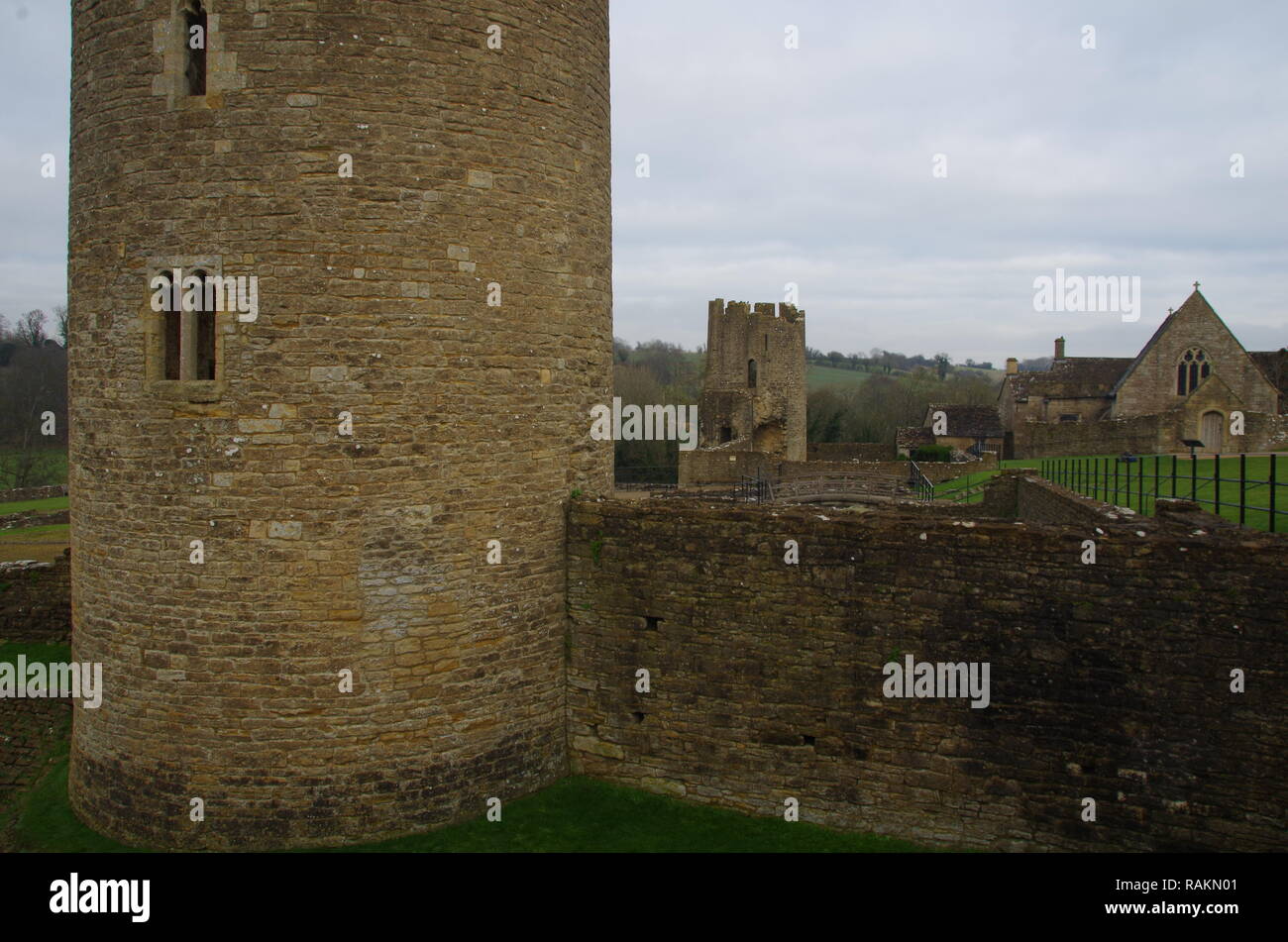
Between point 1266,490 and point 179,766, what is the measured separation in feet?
50.0

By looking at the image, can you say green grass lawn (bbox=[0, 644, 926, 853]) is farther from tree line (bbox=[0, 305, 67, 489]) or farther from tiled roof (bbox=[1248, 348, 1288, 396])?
tiled roof (bbox=[1248, 348, 1288, 396])

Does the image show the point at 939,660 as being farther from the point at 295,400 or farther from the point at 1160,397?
the point at 1160,397

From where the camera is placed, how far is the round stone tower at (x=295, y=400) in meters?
7.54

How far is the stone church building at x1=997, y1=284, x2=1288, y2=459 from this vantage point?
32750 mm

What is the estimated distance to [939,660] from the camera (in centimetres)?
756

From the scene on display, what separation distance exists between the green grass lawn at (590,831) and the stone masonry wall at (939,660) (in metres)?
0.19

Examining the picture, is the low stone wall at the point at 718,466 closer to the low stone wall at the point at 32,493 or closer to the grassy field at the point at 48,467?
the low stone wall at the point at 32,493

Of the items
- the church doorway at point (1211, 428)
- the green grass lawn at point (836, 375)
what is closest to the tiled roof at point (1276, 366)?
the church doorway at point (1211, 428)

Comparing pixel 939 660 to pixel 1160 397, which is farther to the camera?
pixel 1160 397

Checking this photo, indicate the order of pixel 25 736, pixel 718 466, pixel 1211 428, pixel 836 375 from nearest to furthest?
pixel 25 736
pixel 718 466
pixel 1211 428
pixel 836 375

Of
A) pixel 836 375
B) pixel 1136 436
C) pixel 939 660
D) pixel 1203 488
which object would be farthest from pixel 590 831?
pixel 836 375

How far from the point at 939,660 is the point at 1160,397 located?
45.1 metres

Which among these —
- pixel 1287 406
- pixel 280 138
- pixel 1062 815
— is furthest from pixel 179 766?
pixel 1287 406

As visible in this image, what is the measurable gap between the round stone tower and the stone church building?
31.0 metres
